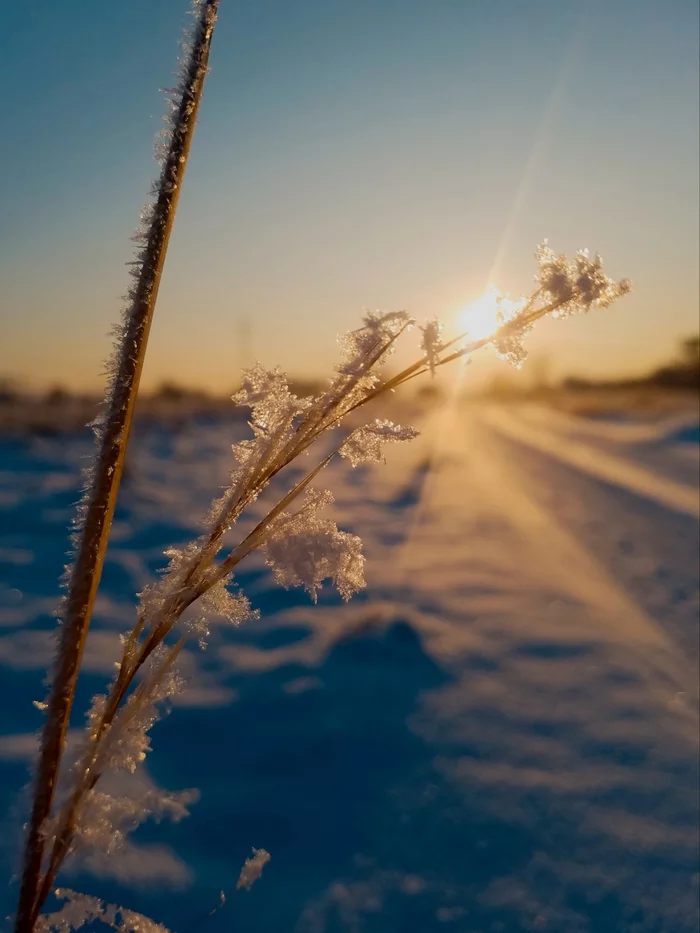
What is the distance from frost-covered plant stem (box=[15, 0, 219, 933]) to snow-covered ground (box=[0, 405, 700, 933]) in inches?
4.6

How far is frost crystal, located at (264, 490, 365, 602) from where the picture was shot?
79 centimetres

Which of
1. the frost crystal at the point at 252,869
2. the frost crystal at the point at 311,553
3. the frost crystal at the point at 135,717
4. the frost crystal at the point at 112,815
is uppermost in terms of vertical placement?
the frost crystal at the point at 311,553

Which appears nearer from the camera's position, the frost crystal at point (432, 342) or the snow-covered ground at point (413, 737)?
the frost crystal at point (432, 342)

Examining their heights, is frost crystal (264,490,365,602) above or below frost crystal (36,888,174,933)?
above

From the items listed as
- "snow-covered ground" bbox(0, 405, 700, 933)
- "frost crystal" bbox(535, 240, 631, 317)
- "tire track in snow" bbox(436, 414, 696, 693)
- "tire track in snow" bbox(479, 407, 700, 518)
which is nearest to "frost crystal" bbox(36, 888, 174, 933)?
"snow-covered ground" bbox(0, 405, 700, 933)

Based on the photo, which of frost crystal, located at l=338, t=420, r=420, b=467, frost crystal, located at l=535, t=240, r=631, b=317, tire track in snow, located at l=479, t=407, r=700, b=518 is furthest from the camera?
tire track in snow, located at l=479, t=407, r=700, b=518

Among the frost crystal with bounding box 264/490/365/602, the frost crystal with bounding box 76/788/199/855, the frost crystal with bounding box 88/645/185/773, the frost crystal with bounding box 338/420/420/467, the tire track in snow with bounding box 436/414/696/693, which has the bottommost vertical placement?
the frost crystal with bounding box 76/788/199/855

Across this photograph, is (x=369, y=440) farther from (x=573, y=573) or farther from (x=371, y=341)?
(x=573, y=573)

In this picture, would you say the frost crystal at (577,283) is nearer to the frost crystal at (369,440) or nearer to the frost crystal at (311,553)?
the frost crystal at (369,440)

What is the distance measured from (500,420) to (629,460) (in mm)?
6596

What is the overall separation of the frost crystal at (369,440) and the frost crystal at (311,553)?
0.33 ft

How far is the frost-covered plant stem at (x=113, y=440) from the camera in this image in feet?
2.10

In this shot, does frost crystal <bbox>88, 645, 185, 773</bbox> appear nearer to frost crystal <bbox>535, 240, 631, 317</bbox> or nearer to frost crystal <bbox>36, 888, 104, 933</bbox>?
frost crystal <bbox>36, 888, 104, 933</bbox>

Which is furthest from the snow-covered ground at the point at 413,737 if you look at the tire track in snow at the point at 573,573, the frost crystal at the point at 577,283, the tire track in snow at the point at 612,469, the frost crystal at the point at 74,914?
the tire track in snow at the point at 612,469
